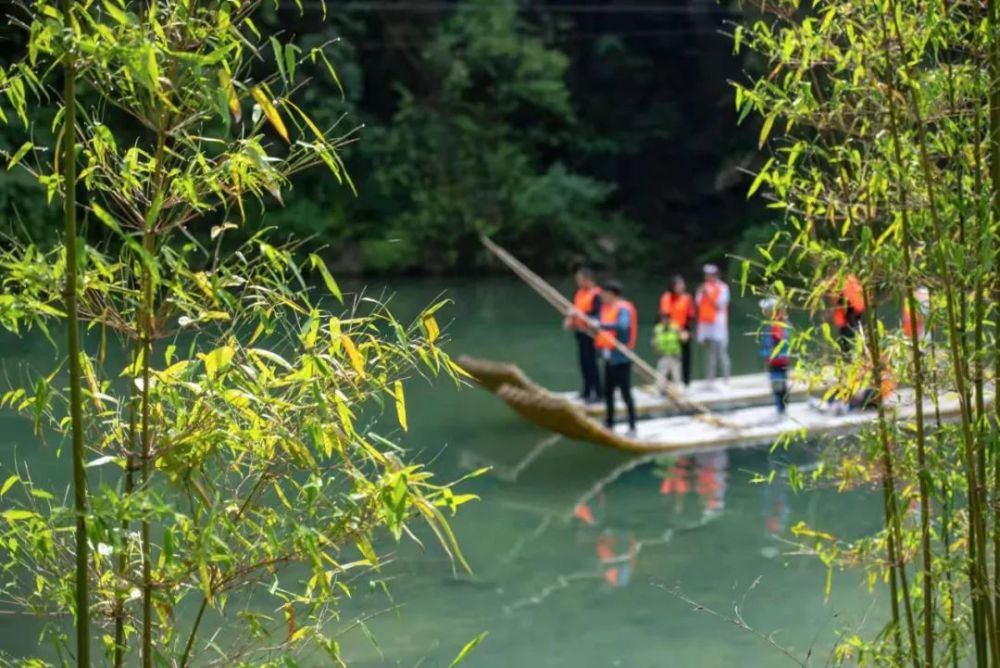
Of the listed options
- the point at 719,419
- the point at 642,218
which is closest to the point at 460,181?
the point at 642,218

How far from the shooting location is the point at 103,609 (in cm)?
226

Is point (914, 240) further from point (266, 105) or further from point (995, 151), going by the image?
point (266, 105)

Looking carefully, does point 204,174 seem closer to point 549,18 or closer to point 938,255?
point 938,255

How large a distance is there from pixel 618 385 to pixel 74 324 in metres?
7.78

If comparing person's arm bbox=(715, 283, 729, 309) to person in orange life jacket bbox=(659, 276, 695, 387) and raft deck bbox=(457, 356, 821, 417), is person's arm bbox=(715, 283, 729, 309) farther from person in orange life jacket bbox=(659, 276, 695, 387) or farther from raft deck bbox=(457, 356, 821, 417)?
raft deck bbox=(457, 356, 821, 417)

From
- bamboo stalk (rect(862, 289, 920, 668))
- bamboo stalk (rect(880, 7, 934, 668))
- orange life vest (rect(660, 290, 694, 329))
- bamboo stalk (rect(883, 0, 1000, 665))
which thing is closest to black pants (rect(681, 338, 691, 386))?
orange life vest (rect(660, 290, 694, 329))

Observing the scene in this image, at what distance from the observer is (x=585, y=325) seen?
10.2 meters

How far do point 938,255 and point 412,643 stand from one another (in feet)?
11.0

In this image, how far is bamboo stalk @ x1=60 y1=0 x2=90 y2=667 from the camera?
1.93 metres

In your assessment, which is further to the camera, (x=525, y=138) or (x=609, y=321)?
(x=525, y=138)

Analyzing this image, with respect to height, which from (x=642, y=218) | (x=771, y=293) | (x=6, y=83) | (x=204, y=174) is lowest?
(x=642, y=218)

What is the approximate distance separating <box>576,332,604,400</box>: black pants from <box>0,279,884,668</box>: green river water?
666mm

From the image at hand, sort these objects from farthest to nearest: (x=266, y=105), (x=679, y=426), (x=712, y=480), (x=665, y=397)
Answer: (x=665, y=397) < (x=679, y=426) < (x=712, y=480) < (x=266, y=105)

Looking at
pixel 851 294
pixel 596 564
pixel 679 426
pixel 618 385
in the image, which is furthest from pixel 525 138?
pixel 851 294
